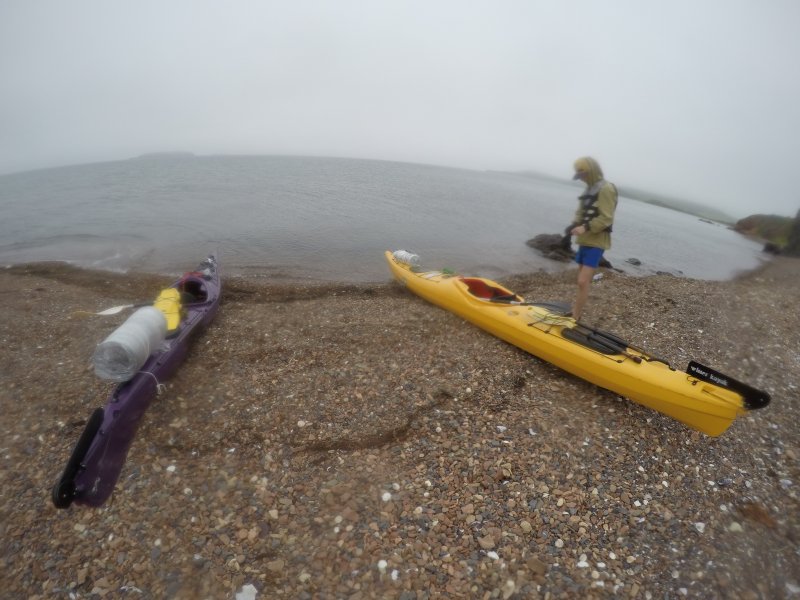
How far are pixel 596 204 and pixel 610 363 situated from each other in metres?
3.14

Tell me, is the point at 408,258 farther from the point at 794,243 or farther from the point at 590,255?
the point at 794,243

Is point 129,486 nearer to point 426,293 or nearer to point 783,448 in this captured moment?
point 426,293

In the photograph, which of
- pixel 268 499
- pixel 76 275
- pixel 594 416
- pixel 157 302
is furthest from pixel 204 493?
pixel 76 275

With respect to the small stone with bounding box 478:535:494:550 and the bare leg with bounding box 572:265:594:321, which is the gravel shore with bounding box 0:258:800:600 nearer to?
the small stone with bounding box 478:535:494:550

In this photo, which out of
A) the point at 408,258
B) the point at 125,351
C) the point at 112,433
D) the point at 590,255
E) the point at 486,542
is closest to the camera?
the point at 486,542

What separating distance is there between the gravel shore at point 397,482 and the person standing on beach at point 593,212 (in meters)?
2.63

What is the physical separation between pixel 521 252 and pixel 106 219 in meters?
30.8

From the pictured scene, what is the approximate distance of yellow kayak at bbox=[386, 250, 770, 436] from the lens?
5133 millimetres

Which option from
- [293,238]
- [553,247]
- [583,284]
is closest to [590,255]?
[583,284]

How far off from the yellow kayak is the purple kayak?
21.6 feet

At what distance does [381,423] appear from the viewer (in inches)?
226

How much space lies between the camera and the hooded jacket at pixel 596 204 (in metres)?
7.08

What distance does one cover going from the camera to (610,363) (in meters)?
6.16

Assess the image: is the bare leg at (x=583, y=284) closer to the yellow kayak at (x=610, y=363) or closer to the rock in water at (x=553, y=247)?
the yellow kayak at (x=610, y=363)
